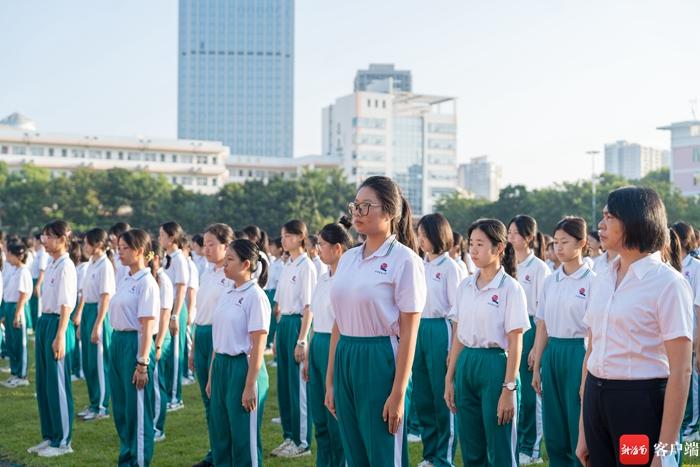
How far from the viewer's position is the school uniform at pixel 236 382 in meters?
5.05

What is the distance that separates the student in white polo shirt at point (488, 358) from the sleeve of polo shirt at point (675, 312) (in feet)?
5.07

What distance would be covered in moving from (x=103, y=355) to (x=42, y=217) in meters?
39.6

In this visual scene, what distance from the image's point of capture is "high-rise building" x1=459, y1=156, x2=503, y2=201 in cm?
13188

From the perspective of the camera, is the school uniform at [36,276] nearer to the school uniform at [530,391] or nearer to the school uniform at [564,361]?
the school uniform at [530,391]

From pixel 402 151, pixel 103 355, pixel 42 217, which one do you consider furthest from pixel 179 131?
pixel 103 355

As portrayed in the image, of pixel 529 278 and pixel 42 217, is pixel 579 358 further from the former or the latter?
pixel 42 217

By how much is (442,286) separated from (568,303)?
1.34m

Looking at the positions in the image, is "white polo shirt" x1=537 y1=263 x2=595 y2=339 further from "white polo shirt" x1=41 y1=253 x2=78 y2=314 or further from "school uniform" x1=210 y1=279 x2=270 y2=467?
"white polo shirt" x1=41 y1=253 x2=78 y2=314

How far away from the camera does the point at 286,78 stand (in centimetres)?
15375

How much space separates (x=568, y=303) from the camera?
17.6 ft

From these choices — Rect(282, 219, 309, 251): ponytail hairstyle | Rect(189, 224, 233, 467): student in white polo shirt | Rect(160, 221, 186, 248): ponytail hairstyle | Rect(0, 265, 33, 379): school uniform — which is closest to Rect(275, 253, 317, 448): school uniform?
Rect(282, 219, 309, 251): ponytail hairstyle

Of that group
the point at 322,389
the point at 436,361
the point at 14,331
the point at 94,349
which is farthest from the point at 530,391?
the point at 14,331

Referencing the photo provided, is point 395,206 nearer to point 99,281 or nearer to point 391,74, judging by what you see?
point 99,281

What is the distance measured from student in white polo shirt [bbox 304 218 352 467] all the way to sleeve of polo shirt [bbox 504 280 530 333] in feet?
4.49
